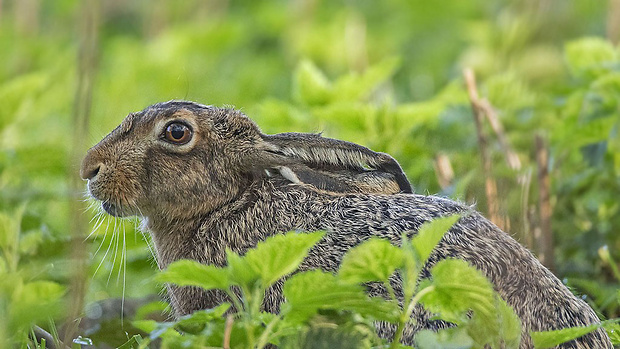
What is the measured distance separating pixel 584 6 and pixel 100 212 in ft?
24.0

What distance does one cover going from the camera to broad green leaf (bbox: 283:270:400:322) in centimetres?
229

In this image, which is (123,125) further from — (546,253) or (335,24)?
(335,24)

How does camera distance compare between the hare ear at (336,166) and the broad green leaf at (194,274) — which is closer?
the broad green leaf at (194,274)

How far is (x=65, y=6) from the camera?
1061cm

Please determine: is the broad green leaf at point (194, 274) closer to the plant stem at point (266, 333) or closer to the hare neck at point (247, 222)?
the plant stem at point (266, 333)

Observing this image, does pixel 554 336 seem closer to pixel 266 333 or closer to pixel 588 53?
→ pixel 266 333

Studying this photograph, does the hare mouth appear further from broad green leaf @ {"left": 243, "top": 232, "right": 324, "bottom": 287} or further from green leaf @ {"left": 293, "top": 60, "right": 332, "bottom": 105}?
green leaf @ {"left": 293, "top": 60, "right": 332, "bottom": 105}

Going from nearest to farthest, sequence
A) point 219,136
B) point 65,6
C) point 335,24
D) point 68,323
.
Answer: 1. point 68,323
2. point 219,136
3. point 335,24
4. point 65,6

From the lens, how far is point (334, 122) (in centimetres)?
467

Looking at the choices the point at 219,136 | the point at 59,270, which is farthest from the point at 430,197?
the point at 59,270

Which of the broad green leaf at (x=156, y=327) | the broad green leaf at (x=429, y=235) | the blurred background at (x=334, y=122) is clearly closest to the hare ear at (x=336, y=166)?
the blurred background at (x=334, y=122)

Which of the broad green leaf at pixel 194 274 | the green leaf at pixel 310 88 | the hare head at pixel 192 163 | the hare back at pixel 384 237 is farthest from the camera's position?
the green leaf at pixel 310 88

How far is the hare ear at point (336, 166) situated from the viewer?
3.31 metres

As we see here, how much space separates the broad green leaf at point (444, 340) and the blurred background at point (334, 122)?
879 mm
